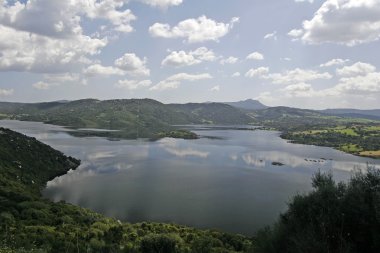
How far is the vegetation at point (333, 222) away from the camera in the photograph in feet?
53.6

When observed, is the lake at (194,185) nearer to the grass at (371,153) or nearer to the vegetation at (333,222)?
the grass at (371,153)

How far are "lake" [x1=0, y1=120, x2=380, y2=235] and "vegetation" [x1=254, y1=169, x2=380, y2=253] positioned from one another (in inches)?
743

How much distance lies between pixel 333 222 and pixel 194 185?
2425 inches

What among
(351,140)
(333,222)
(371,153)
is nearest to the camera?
(333,222)

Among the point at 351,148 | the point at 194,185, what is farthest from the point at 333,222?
the point at 351,148

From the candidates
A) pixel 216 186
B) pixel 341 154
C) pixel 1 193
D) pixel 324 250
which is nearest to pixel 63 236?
pixel 1 193

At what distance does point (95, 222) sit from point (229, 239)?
1797cm

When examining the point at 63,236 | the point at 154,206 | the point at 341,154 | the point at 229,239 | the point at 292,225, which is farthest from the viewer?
the point at 341,154

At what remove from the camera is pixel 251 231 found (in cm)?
4878

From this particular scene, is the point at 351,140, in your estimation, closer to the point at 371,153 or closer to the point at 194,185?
the point at 371,153

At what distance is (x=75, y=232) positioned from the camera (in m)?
38.3

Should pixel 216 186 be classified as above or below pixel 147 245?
below

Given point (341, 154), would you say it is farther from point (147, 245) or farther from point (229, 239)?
point (147, 245)

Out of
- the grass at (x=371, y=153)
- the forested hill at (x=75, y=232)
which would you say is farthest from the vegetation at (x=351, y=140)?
the forested hill at (x=75, y=232)
